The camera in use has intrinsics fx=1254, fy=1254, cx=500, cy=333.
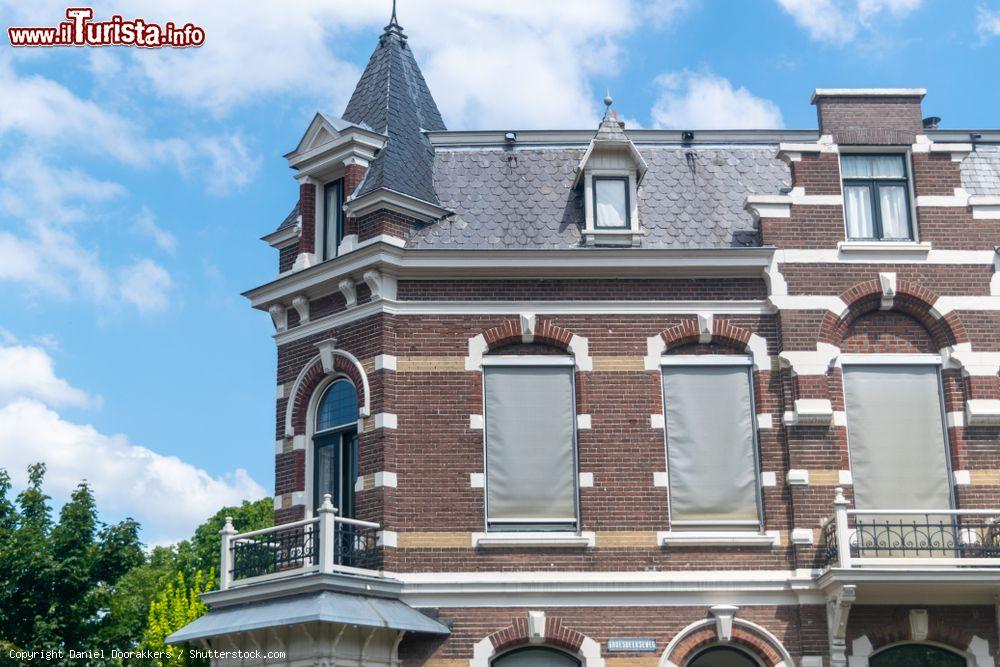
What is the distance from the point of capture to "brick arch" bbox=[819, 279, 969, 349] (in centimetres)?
2012

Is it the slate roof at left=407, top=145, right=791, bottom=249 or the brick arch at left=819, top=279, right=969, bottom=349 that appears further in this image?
the slate roof at left=407, top=145, right=791, bottom=249

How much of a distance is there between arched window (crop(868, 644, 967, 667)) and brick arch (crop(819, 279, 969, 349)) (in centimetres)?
478

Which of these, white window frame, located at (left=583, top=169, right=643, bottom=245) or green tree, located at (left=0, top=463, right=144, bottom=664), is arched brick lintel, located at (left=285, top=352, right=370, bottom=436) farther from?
green tree, located at (left=0, top=463, right=144, bottom=664)

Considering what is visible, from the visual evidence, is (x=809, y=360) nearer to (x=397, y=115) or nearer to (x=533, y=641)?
(x=533, y=641)

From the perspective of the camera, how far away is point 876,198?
20922 millimetres

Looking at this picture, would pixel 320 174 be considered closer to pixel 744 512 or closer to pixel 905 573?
pixel 744 512

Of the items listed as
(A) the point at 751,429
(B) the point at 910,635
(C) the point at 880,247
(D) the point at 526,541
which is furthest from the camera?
(C) the point at 880,247

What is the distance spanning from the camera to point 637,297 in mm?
20219

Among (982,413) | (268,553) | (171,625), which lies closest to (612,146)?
(982,413)

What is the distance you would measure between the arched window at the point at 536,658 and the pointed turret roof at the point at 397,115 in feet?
24.9

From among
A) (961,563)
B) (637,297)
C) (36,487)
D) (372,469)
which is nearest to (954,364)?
(961,563)

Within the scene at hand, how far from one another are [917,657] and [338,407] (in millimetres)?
9780

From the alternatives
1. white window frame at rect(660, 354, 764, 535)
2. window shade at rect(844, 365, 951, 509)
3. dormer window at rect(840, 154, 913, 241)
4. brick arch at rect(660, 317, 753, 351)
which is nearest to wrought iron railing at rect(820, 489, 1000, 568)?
window shade at rect(844, 365, 951, 509)

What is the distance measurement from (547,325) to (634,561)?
3934 millimetres
